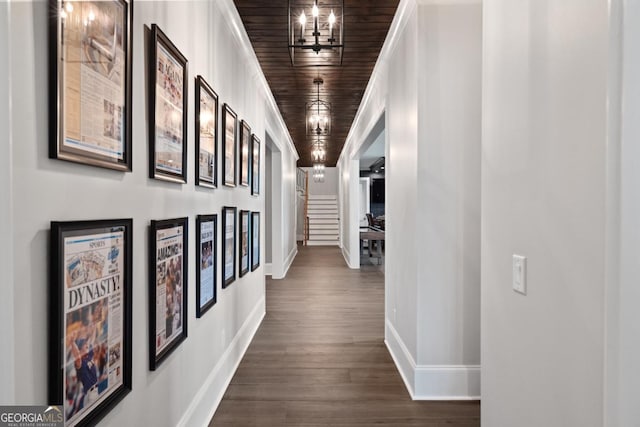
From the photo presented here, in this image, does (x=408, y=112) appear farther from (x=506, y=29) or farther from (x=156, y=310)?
(x=156, y=310)

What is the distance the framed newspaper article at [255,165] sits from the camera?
4.01 m

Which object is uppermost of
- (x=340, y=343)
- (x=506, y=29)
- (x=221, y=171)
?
(x=506, y=29)

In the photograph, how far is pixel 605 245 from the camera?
933 mm

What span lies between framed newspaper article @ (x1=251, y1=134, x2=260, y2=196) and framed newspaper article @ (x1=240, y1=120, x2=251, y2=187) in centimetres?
24

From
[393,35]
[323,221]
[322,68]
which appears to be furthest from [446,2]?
[323,221]

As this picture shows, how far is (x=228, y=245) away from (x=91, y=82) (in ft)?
6.23

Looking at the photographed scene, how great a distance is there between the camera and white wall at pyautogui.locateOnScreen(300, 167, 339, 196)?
16.1 metres

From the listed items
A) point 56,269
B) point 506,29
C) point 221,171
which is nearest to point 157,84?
point 56,269

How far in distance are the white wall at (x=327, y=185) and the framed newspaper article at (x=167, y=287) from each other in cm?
→ 1421

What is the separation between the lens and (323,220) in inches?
592

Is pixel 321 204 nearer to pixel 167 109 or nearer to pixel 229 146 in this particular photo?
pixel 229 146

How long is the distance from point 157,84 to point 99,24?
17.0 inches

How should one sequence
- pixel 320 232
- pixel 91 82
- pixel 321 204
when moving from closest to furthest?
pixel 91 82
pixel 320 232
pixel 321 204

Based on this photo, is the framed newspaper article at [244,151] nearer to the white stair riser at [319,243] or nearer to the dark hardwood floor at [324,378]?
the dark hardwood floor at [324,378]
